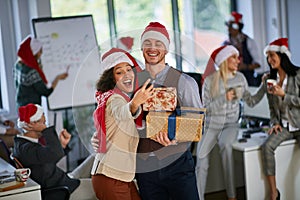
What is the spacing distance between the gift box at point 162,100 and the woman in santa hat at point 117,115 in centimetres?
4

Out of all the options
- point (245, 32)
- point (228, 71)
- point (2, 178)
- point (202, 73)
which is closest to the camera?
point (202, 73)

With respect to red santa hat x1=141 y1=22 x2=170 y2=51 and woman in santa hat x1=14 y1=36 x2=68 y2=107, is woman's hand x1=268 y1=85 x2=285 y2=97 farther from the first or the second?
woman in santa hat x1=14 y1=36 x2=68 y2=107

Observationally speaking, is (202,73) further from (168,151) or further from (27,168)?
(27,168)

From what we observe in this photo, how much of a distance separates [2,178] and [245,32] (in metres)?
3.85

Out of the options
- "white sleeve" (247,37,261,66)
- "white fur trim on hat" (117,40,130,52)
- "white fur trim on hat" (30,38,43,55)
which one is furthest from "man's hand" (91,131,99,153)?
"white sleeve" (247,37,261,66)

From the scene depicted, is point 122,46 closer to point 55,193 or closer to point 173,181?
point 173,181

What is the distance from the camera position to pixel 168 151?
2551mm

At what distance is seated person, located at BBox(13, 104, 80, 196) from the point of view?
10.9ft

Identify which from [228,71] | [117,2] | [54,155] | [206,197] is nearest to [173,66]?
[54,155]

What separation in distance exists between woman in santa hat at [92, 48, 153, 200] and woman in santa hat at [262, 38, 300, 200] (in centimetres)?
161

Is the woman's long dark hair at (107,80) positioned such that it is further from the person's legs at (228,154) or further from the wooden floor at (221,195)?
the wooden floor at (221,195)

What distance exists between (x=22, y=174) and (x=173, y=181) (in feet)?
2.88

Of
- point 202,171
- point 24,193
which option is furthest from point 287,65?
point 24,193

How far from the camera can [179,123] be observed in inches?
96.7
